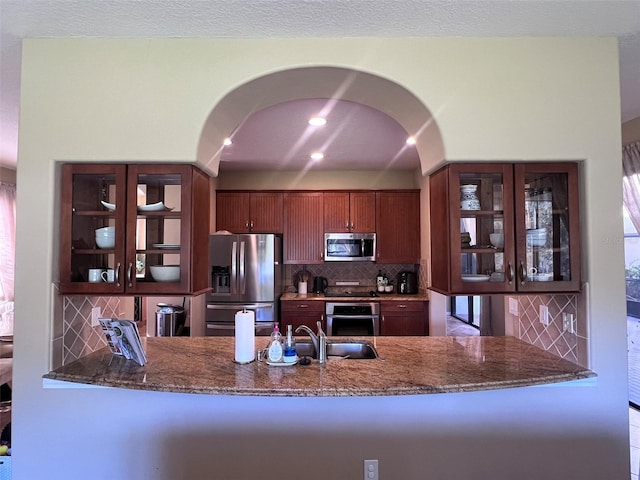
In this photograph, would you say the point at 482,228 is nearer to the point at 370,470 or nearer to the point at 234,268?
the point at 370,470

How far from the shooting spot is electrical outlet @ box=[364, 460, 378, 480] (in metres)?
1.73

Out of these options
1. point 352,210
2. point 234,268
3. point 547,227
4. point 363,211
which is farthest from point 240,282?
point 547,227

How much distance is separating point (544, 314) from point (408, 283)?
257cm

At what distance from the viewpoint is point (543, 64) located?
70.6 inches

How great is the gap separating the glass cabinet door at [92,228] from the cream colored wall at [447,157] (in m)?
0.06

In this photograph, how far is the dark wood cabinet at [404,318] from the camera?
167 inches

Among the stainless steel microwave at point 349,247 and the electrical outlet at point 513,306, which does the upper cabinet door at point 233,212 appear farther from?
the electrical outlet at point 513,306

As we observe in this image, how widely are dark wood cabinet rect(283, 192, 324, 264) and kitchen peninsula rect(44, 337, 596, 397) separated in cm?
257

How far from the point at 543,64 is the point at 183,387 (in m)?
2.34

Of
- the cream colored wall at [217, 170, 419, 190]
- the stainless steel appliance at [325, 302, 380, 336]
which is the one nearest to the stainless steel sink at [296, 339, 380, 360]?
the stainless steel appliance at [325, 302, 380, 336]

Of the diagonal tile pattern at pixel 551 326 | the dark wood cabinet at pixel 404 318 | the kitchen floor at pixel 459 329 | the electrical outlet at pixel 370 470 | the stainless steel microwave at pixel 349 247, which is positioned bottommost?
the kitchen floor at pixel 459 329

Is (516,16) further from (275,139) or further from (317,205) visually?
(317,205)

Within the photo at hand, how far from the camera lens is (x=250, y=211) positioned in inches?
181

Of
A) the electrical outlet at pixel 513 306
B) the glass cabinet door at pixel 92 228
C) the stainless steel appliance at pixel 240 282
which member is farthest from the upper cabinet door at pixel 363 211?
the glass cabinet door at pixel 92 228
